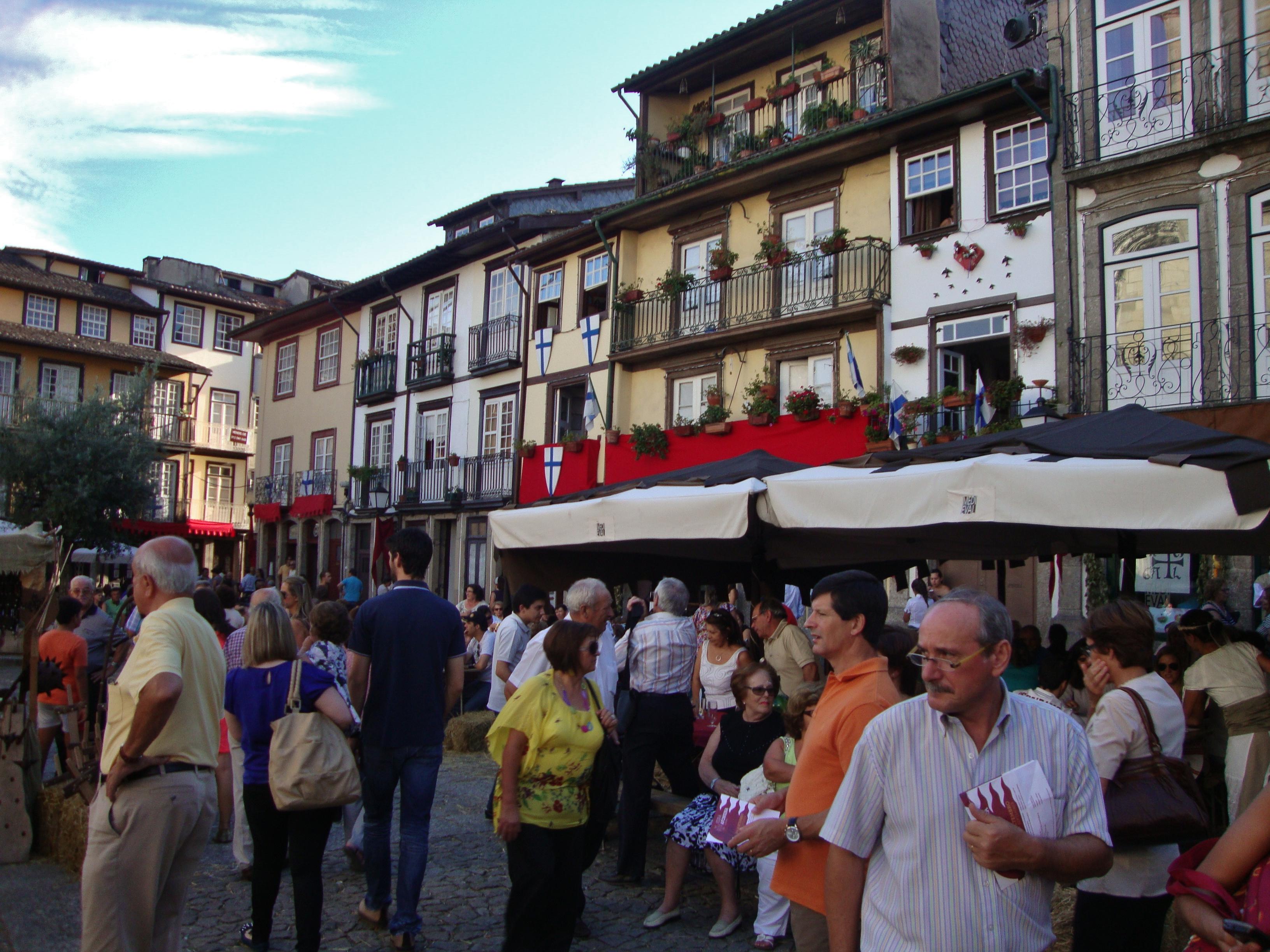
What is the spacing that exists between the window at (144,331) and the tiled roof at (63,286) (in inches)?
13.6

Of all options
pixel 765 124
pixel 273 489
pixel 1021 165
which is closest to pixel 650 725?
pixel 1021 165

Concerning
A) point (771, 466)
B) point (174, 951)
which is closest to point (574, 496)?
point (771, 466)

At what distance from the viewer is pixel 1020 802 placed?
7.46 feet

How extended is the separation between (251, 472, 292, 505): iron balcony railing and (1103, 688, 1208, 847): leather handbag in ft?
105

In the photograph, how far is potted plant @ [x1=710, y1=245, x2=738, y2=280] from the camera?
19.3 metres

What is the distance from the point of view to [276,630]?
486 centimetres

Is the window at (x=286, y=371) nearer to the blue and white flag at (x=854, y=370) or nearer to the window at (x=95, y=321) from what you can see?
the window at (x=95, y=321)

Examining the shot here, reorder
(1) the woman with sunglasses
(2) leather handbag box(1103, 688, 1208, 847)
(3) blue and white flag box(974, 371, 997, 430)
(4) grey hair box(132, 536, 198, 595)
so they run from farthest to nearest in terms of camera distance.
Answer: (3) blue and white flag box(974, 371, 997, 430) → (1) the woman with sunglasses → (4) grey hair box(132, 536, 198, 595) → (2) leather handbag box(1103, 688, 1208, 847)

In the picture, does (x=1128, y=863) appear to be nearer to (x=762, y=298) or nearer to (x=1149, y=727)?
(x=1149, y=727)

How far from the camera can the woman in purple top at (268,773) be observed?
14.9 ft

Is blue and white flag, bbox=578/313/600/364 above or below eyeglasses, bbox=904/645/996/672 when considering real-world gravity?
above

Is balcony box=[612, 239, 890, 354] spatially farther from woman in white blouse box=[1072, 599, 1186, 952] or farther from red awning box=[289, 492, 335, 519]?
woman in white blouse box=[1072, 599, 1186, 952]

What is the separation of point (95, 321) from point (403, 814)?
42.4 meters

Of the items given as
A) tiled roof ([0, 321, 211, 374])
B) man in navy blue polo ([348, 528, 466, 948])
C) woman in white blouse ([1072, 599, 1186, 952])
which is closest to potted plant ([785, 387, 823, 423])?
man in navy blue polo ([348, 528, 466, 948])
